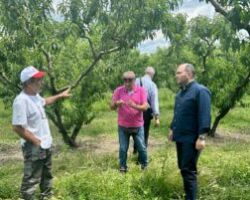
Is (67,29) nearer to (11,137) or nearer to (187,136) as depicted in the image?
(187,136)

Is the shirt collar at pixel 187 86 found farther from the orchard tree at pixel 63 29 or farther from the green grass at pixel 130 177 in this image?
the orchard tree at pixel 63 29

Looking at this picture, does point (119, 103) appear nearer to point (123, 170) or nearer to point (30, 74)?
point (123, 170)

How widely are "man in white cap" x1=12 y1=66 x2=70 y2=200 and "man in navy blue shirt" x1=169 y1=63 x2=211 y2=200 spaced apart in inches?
63.8

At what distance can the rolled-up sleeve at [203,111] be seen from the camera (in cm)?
645

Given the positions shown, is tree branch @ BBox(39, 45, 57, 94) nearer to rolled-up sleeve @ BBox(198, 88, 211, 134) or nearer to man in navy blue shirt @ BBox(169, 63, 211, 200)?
man in navy blue shirt @ BBox(169, 63, 211, 200)

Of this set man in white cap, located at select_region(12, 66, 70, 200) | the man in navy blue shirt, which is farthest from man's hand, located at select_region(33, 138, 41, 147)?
the man in navy blue shirt

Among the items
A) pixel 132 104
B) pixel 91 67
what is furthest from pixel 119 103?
pixel 91 67

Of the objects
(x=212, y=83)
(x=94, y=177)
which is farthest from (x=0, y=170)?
(x=212, y=83)

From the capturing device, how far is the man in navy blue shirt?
6586 mm

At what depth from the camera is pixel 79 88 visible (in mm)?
13828

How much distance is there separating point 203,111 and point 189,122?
29 cm

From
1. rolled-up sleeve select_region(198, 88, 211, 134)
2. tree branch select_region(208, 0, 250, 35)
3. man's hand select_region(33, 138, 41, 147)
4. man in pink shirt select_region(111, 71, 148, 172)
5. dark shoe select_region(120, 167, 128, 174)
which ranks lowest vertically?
dark shoe select_region(120, 167, 128, 174)

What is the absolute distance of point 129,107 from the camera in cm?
896

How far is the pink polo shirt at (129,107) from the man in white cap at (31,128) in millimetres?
2403
